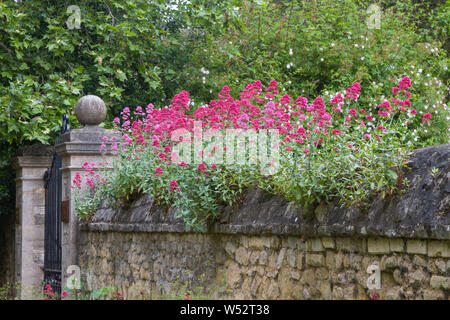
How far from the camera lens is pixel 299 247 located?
4406 mm

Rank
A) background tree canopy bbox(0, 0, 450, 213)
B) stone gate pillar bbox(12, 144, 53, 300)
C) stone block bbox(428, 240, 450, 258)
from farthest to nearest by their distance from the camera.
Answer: background tree canopy bbox(0, 0, 450, 213)
stone gate pillar bbox(12, 144, 53, 300)
stone block bbox(428, 240, 450, 258)

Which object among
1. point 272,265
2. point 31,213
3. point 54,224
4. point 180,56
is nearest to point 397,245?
point 272,265

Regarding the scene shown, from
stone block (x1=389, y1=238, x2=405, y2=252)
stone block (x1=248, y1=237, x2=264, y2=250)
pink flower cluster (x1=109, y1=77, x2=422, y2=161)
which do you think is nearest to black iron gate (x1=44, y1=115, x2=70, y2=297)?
pink flower cluster (x1=109, y1=77, x2=422, y2=161)

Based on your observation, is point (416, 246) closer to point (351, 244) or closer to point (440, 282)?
point (440, 282)

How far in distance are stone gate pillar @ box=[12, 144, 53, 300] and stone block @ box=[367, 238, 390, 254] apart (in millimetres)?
7348

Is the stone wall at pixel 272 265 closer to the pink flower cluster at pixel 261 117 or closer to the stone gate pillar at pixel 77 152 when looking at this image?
the stone gate pillar at pixel 77 152

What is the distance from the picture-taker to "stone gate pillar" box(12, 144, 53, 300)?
9977mm

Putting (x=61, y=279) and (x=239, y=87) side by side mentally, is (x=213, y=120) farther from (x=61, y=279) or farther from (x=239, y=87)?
(x=239, y=87)

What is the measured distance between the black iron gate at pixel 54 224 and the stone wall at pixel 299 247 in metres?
1.73

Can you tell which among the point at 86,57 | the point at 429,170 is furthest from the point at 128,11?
the point at 429,170

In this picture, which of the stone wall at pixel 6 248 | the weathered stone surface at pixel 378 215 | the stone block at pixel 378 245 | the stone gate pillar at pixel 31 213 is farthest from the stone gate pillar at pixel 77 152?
the stone block at pixel 378 245

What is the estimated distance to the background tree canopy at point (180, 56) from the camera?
1057 cm

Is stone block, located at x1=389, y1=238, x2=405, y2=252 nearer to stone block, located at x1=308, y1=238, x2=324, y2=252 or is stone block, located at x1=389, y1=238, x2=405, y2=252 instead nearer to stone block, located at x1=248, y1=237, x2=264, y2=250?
stone block, located at x1=308, y1=238, x2=324, y2=252

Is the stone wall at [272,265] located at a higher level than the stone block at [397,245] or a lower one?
lower
